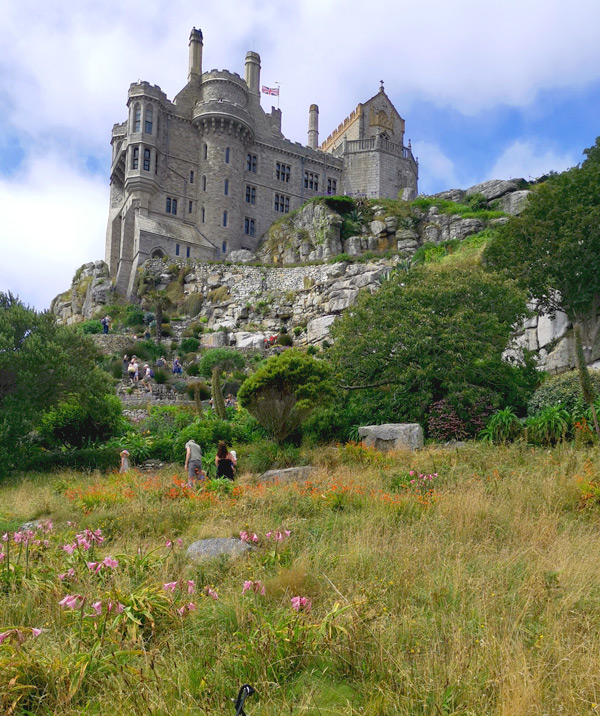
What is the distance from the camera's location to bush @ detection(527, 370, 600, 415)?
1284cm

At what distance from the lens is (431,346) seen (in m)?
15.0

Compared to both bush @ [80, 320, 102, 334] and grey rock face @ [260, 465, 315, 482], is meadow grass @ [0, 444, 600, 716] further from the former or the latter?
bush @ [80, 320, 102, 334]

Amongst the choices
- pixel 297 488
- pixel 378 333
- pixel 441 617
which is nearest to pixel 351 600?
pixel 441 617

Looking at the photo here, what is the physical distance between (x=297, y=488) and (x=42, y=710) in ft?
19.2

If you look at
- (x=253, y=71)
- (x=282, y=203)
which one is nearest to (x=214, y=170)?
(x=282, y=203)

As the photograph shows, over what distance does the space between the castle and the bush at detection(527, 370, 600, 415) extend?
1320 inches

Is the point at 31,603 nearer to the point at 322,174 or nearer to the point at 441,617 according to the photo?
the point at 441,617

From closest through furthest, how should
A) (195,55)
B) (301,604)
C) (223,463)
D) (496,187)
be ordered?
(301,604) < (223,463) < (496,187) < (195,55)

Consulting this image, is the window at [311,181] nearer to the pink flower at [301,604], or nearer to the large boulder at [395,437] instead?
the large boulder at [395,437]

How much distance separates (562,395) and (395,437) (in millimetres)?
4144

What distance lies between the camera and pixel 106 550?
5.75 meters

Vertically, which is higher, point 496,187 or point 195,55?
point 195,55

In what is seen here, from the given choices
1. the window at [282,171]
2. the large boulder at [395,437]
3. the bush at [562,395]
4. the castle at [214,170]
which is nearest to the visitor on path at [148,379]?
the large boulder at [395,437]

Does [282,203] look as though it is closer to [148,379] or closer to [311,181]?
[311,181]
